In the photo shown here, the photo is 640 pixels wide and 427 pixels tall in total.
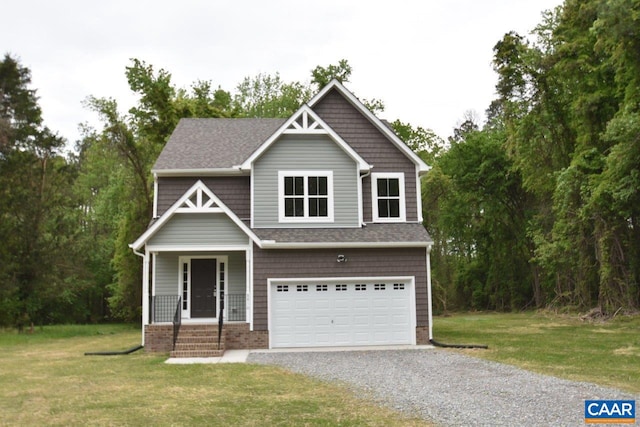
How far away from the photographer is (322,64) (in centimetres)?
3481

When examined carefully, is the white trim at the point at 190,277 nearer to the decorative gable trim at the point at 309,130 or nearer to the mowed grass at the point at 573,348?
the decorative gable trim at the point at 309,130

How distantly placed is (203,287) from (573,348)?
11.2 meters

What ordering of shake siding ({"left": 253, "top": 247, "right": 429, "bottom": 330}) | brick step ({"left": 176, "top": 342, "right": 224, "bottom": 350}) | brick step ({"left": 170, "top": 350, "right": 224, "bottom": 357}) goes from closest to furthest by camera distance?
brick step ({"left": 170, "top": 350, "right": 224, "bottom": 357}) < brick step ({"left": 176, "top": 342, "right": 224, "bottom": 350}) < shake siding ({"left": 253, "top": 247, "right": 429, "bottom": 330})

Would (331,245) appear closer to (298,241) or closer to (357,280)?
(298,241)

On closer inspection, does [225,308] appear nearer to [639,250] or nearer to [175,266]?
[175,266]

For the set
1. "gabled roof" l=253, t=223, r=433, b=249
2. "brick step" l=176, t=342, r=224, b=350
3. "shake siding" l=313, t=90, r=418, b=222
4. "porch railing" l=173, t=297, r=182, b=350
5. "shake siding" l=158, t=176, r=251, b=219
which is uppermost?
"shake siding" l=313, t=90, r=418, b=222

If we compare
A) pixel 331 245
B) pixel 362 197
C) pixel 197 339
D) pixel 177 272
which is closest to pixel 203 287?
pixel 177 272

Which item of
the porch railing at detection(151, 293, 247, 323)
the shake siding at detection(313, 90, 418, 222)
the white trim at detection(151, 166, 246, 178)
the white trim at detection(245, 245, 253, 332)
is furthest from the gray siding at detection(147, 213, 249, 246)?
the shake siding at detection(313, 90, 418, 222)

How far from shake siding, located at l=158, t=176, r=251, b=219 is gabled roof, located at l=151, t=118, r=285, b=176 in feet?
1.06

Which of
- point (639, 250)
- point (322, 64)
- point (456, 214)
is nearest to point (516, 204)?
point (456, 214)

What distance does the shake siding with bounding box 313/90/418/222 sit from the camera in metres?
18.8

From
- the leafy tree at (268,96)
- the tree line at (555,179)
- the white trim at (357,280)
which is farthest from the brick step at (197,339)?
the leafy tree at (268,96)

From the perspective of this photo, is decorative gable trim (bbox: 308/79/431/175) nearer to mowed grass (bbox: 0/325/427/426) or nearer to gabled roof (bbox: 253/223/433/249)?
gabled roof (bbox: 253/223/433/249)

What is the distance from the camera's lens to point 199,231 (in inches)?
654
